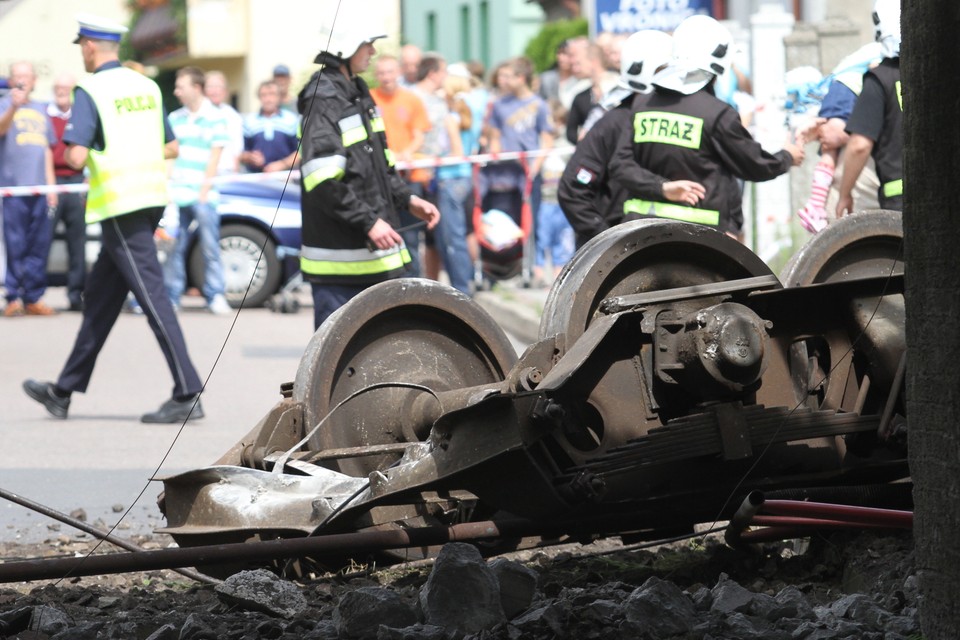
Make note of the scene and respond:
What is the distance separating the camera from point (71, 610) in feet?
15.1

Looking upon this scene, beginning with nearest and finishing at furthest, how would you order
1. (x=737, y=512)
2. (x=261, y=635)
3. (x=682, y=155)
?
(x=261, y=635) → (x=737, y=512) → (x=682, y=155)

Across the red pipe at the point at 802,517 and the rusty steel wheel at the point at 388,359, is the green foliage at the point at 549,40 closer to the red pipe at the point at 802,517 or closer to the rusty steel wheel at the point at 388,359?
the rusty steel wheel at the point at 388,359

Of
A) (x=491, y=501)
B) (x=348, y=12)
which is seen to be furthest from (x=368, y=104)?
(x=491, y=501)

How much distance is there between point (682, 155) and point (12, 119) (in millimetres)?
10200

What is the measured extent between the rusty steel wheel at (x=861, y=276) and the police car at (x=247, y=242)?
36.6 feet

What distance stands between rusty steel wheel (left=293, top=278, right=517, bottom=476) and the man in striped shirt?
1050 centimetres

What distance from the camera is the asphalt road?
722cm

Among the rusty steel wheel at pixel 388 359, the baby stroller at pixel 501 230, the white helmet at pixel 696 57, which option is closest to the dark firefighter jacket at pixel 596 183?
the white helmet at pixel 696 57

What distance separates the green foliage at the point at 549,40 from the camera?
4066 cm

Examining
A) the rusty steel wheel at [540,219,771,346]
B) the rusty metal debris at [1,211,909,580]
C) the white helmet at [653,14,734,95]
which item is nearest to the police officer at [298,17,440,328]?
the white helmet at [653,14,734,95]

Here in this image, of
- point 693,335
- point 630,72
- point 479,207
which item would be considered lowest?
point 479,207

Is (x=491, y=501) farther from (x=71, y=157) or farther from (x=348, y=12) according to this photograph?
(x=71, y=157)

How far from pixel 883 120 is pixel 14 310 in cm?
1041

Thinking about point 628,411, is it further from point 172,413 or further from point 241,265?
point 241,265
